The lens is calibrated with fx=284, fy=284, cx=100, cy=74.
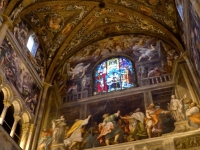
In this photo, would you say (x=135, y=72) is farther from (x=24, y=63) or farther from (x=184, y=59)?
(x=24, y=63)

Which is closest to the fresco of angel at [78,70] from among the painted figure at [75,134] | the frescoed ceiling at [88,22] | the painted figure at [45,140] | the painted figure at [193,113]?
the frescoed ceiling at [88,22]

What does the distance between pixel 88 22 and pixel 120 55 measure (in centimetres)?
263

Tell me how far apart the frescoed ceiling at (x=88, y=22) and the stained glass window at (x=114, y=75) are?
2.12 m

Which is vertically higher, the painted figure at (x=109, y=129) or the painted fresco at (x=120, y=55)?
the painted fresco at (x=120, y=55)

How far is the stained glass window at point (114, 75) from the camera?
13812 millimetres

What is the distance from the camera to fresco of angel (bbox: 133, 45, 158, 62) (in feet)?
48.3

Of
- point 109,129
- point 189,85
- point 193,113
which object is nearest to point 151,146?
point 109,129

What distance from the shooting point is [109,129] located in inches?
452

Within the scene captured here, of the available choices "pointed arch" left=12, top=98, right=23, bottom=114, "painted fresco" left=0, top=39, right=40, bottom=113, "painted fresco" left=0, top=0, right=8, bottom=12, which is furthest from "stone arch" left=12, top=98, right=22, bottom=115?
"painted fresco" left=0, top=0, right=8, bottom=12

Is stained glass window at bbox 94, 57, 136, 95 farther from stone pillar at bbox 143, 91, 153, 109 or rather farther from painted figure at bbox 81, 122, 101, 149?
painted figure at bbox 81, 122, 101, 149

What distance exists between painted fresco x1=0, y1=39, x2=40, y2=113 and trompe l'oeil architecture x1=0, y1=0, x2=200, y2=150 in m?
0.05

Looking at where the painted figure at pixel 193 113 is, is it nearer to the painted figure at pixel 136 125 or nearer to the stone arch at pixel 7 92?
the painted figure at pixel 136 125

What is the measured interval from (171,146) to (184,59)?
4.44m

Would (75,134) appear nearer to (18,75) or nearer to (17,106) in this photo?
(17,106)
